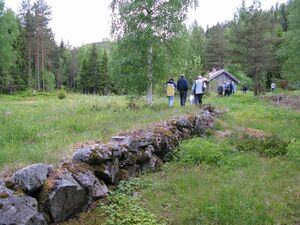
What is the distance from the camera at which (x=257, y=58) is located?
1463 inches

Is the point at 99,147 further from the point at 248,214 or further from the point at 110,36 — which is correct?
the point at 110,36

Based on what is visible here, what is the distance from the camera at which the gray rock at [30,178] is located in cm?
475

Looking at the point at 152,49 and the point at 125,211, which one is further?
the point at 152,49

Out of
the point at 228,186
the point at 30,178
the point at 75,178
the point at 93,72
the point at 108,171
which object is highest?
the point at 93,72

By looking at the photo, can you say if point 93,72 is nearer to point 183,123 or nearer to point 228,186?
point 183,123

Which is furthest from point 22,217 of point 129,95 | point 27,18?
point 27,18

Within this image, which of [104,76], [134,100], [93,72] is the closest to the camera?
[134,100]

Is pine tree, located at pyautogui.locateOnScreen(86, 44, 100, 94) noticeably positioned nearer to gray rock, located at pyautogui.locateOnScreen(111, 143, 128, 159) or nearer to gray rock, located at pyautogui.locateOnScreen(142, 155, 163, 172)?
gray rock, located at pyautogui.locateOnScreen(142, 155, 163, 172)

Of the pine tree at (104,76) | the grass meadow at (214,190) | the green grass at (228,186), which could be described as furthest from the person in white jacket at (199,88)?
the pine tree at (104,76)

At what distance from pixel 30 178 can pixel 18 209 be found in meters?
0.51

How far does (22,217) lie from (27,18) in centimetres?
6456

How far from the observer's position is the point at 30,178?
483 cm

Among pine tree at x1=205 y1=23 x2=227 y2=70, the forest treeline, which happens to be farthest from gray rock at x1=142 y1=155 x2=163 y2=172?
pine tree at x1=205 y1=23 x2=227 y2=70

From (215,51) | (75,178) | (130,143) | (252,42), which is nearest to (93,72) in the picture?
(215,51)
